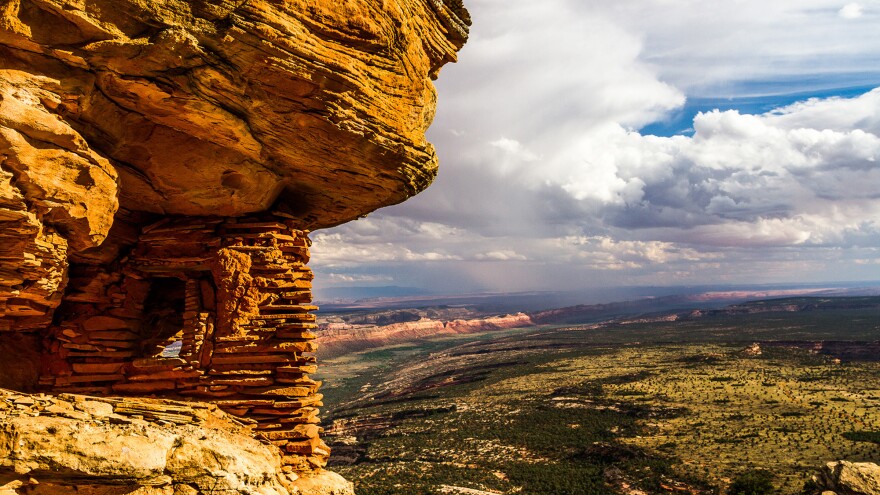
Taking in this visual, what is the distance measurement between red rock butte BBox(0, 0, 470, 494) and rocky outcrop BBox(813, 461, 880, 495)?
29893 mm

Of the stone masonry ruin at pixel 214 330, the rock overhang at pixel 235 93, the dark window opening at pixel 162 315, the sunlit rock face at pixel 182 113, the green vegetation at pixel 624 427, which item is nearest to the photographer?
the sunlit rock face at pixel 182 113

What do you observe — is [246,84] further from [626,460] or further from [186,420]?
[626,460]

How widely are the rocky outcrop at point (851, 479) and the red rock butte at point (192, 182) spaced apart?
2989cm

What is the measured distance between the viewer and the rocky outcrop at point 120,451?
8.10m

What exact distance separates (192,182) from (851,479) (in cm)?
3617

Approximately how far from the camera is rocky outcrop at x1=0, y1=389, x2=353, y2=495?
8.10 meters

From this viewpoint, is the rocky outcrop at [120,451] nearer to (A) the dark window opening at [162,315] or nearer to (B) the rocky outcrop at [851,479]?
(A) the dark window opening at [162,315]

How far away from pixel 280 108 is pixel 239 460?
7701 mm

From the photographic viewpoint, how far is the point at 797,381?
78.8 m

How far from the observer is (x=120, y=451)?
344 inches

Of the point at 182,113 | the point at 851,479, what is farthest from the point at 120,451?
the point at 851,479

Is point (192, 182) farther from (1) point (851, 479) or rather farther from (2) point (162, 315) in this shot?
(1) point (851, 479)

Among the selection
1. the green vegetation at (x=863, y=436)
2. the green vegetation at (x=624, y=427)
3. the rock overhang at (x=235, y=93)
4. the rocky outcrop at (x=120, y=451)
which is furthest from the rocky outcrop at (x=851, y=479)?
the rocky outcrop at (x=120, y=451)

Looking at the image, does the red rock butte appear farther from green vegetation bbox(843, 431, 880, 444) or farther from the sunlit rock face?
green vegetation bbox(843, 431, 880, 444)
